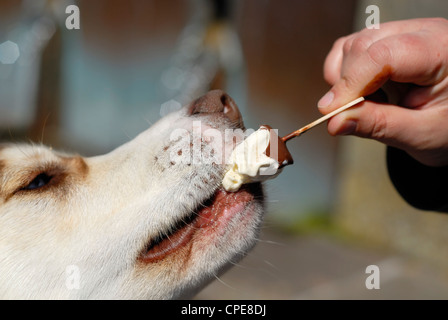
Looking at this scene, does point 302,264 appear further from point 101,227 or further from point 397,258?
point 101,227

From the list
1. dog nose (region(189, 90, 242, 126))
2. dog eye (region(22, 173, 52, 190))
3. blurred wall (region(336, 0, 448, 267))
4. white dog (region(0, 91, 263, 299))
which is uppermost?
dog nose (region(189, 90, 242, 126))

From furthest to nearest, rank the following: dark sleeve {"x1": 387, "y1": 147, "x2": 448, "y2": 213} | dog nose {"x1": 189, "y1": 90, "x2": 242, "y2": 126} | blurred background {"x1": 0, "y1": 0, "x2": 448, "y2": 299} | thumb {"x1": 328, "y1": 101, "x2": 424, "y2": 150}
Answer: blurred background {"x1": 0, "y1": 0, "x2": 448, "y2": 299}, dark sleeve {"x1": 387, "y1": 147, "x2": 448, "y2": 213}, dog nose {"x1": 189, "y1": 90, "x2": 242, "y2": 126}, thumb {"x1": 328, "y1": 101, "x2": 424, "y2": 150}

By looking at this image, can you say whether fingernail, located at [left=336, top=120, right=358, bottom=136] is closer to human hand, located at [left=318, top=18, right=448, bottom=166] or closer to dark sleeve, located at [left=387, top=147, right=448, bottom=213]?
human hand, located at [left=318, top=18, right=448, bottom=166]

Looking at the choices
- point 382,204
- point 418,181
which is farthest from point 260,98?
point 418,181

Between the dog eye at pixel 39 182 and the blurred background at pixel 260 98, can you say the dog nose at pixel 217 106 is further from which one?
the blurred background at pixel 260 98

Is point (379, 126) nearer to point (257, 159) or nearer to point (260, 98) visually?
point (257, 159)

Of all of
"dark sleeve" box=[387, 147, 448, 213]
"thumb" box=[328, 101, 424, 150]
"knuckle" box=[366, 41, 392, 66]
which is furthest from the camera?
"dark sleeve" box=[387, 147, 448, 213]

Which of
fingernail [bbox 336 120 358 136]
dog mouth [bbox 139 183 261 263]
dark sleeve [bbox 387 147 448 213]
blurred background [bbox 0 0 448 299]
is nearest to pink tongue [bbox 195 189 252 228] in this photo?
dog mouth [bbox 139 183 261 263]
